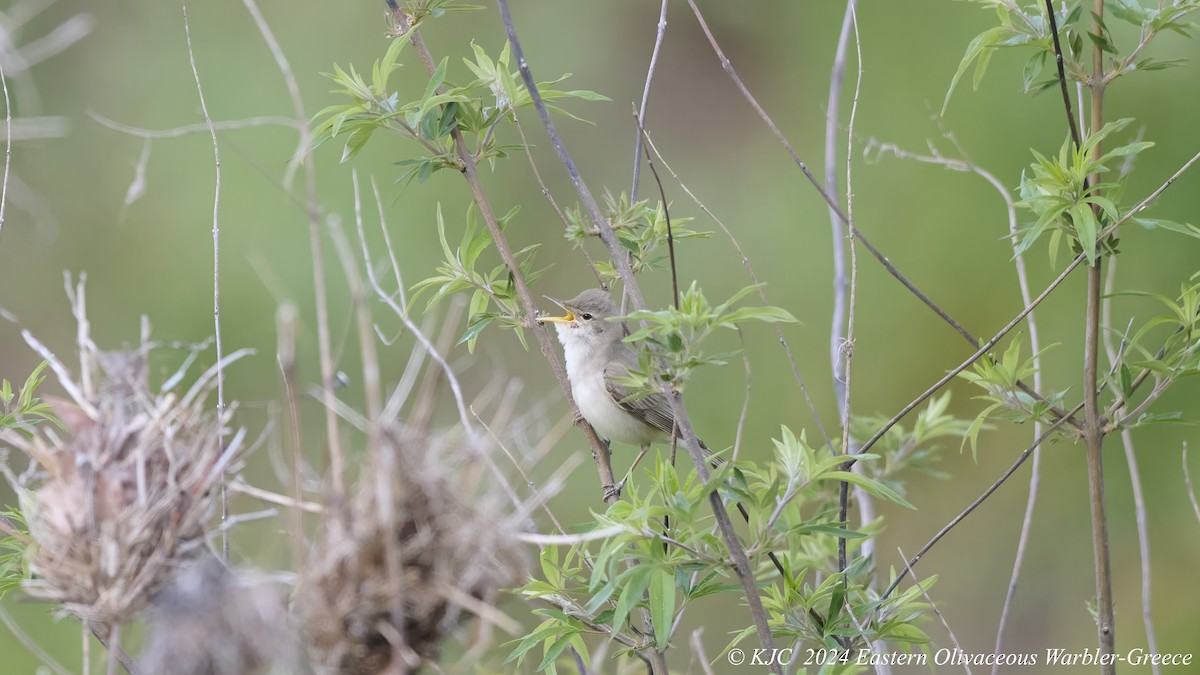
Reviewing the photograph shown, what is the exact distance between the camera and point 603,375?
4.57 meters

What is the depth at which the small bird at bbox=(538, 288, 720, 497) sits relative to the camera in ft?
15.4

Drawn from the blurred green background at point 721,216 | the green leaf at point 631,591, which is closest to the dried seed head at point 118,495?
the green leaf at point 631,591

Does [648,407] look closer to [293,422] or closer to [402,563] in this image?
[402,563]

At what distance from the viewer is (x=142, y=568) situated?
79.4 inches

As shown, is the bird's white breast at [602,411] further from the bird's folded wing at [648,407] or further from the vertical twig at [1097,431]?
the vertical twig at [1097,431]

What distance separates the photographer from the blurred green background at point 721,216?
5973 millimetres

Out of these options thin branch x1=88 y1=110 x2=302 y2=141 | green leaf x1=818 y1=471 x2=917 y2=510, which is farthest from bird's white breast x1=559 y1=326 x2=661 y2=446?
green leaf x1=818 y1=471 x2=917 y2=510

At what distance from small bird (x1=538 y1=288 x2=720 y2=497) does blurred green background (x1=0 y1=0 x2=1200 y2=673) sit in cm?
45

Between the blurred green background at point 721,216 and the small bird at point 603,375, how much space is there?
0.45m

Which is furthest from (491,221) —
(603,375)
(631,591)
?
(603,375)

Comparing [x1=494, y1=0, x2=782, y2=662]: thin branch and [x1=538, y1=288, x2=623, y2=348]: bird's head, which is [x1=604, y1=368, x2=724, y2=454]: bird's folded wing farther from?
[x1=494, y1=0, x2=782, y2=662]: thin branch

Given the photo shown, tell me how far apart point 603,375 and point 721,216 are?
9.98ft

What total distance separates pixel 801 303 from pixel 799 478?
4182 mm

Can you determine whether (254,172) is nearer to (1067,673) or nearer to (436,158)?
(436,158)
